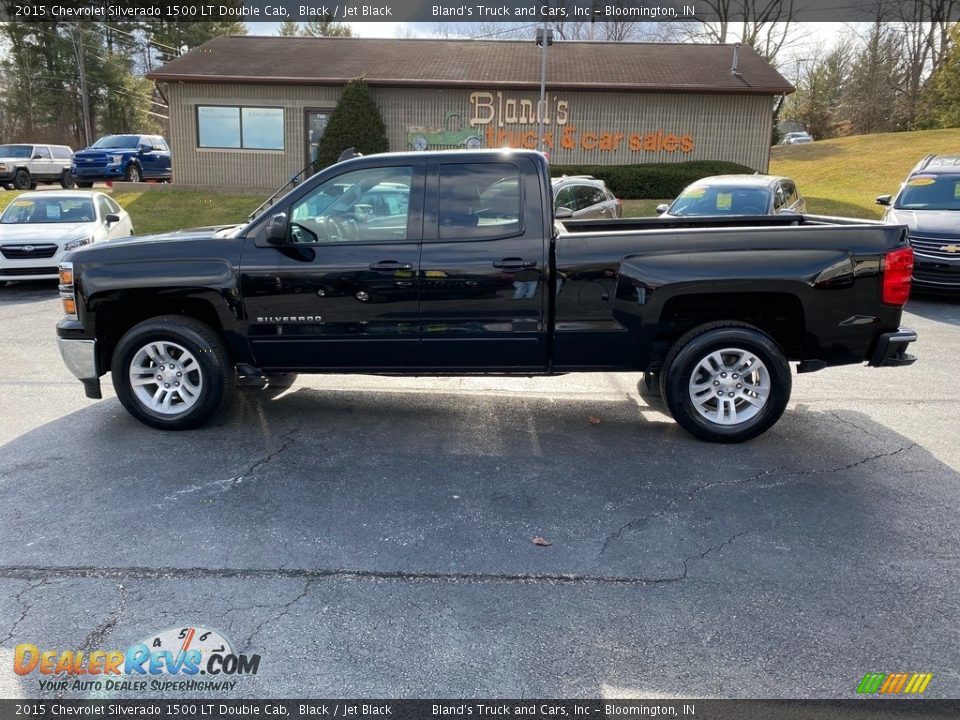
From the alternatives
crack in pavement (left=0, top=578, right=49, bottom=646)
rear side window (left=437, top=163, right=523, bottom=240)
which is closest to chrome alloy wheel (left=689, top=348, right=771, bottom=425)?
rear side window (left=437, top=163, right=523, bottom=240)

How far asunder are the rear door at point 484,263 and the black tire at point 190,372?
1.54m

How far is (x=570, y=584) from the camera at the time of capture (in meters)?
3.44

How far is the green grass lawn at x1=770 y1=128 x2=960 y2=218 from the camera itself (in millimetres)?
22766

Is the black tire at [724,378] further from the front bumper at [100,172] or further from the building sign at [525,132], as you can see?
the front bumper at [100,172]

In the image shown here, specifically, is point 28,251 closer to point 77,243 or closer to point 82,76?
point 77,243

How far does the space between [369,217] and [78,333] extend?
2.31 m

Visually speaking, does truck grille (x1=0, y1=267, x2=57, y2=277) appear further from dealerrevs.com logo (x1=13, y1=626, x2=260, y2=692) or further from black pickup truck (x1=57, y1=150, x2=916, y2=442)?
dealerrevs.com logo (x1=13, y1=626, x2=260, y2=692)

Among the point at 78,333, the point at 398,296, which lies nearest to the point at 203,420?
the point at 78,333

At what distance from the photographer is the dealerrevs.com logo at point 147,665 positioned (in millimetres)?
2795

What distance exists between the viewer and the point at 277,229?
5.07 metres

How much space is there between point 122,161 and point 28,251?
607 inches

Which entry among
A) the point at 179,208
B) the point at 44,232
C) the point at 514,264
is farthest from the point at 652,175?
the point at 514,264

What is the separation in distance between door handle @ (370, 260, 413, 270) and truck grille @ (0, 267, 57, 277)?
9080 millimetres

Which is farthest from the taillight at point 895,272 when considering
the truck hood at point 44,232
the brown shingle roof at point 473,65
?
the brown shingle roof at point 473,65
